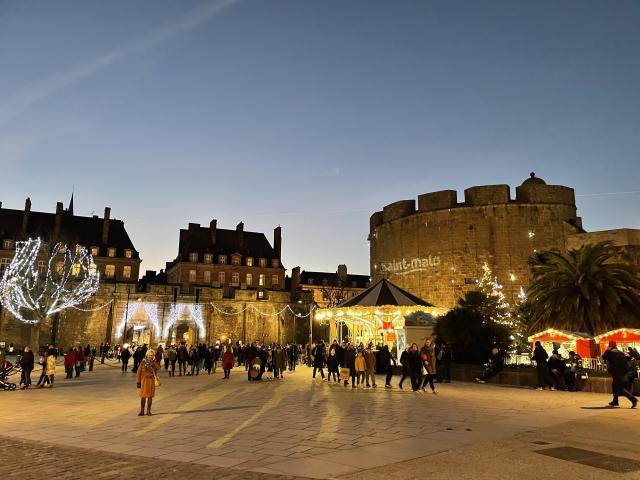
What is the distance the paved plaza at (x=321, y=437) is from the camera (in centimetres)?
510

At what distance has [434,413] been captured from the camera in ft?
29.9

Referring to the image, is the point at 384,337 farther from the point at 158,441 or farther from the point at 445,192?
the point at 158,441

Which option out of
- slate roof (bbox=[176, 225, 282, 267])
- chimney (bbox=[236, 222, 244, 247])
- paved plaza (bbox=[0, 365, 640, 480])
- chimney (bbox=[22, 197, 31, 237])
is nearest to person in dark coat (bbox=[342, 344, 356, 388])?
paved plaza (bbox=[0, 365, 640, 480])

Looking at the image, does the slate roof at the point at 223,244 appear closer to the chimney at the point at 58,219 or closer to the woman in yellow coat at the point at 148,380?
the chimney at the point at 58,219

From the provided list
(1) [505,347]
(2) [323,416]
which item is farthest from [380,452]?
(1) [505,347]

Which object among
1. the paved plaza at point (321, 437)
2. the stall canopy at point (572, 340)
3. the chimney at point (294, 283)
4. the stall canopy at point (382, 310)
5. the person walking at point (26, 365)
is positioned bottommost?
the paved plaza at point (321, 437)

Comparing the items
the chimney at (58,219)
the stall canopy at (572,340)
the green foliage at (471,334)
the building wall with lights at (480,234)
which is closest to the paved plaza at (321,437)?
the stall canopy at (572,340)

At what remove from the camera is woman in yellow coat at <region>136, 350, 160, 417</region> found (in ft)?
30.0

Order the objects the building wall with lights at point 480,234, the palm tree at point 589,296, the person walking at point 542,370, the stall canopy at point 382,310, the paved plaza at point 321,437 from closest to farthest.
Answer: the paved plaza at point 321,437, the person walking at point 542,370, the palm tree at point 589,296, the stall canopy at point 382,310, the building wall with lights at point 480,234

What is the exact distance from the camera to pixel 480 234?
28438mm

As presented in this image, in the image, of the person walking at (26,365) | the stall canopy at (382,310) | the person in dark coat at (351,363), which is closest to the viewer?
the person walking at (26,365)

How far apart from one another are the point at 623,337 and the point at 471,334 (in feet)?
16.7

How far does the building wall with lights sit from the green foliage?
8557 mm

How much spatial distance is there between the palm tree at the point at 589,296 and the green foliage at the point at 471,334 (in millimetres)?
1804
